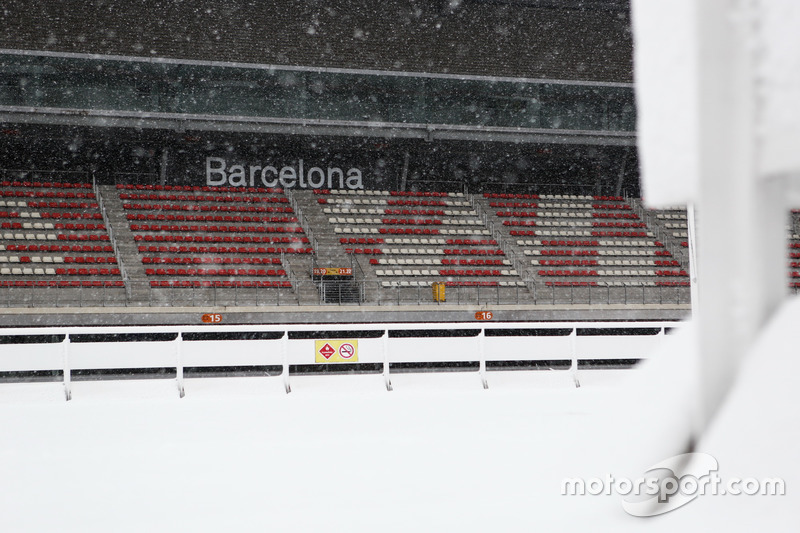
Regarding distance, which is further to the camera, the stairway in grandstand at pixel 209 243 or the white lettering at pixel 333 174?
the white lettering at pixel 333 174

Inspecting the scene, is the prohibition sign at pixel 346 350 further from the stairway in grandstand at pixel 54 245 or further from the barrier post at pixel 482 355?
the stairway in grandstand at pixel 54 245

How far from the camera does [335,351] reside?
12688 mm

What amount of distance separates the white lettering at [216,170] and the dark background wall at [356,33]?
11.2 feet

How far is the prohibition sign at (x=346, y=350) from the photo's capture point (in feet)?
41.7

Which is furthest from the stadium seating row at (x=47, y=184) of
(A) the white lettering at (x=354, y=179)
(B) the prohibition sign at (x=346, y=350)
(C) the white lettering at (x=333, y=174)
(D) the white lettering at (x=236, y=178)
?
(B) the prohibition sign at (x=346, y=350)

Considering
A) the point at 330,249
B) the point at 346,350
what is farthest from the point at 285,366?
the point at 330,249

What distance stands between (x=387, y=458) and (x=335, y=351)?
7715mm

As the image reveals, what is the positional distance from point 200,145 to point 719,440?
25619 mm

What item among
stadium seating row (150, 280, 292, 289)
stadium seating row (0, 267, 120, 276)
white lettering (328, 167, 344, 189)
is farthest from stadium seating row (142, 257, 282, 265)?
white lettering (328, 167, 344, 189)

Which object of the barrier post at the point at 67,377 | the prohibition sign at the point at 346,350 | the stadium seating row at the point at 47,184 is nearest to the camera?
the barrier post at the point at 67,377

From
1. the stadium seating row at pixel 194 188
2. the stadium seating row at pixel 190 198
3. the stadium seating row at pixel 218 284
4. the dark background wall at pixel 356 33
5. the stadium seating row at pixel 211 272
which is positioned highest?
the dark background wall at pixel 356 33

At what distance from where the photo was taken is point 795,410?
1.70 meters

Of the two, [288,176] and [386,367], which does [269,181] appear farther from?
[386,367]

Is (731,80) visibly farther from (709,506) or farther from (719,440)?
(709,506)
